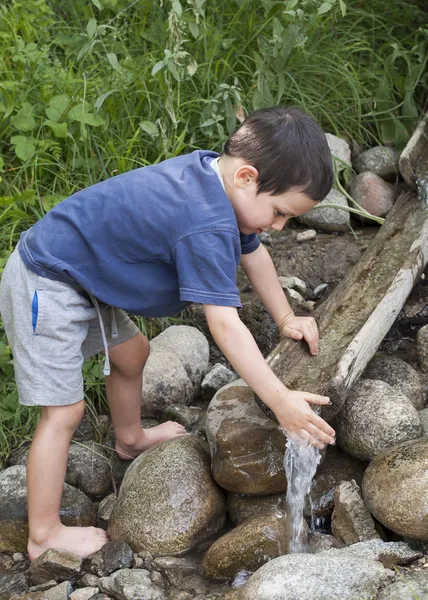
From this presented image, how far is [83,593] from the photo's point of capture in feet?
8.68

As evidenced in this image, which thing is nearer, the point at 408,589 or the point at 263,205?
the point at 408,589

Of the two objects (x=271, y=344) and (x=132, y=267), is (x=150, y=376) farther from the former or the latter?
(x=132, y=267)

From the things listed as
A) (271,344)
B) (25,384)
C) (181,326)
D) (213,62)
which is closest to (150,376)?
(181,326)

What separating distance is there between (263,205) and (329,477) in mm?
1014

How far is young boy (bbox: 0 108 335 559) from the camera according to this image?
247 cm

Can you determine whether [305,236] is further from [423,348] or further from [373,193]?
[423,348]

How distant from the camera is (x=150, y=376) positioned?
3553mm

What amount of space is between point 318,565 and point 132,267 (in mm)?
1025

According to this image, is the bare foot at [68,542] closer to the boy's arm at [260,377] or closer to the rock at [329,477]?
the rock at [329,477]

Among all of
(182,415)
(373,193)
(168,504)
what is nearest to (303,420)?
(168,504)

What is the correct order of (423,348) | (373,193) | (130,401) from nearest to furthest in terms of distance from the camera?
(130,401) < (423,348) < (373,193)

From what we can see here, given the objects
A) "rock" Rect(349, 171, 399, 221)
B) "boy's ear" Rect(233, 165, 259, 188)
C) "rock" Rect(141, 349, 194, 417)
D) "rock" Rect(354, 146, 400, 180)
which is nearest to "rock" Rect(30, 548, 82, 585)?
"rock" Rect(141, 349, 194, 417)

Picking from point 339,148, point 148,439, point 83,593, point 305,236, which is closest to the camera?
point 83,593

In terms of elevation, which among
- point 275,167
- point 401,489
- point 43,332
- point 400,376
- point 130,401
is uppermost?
point 275,167
